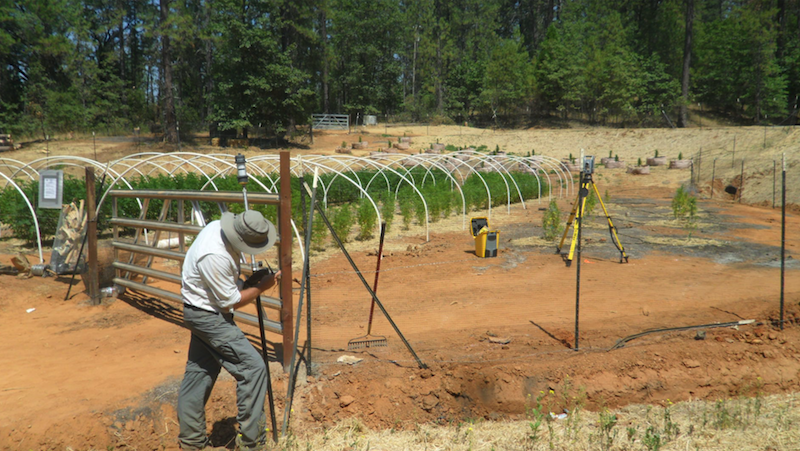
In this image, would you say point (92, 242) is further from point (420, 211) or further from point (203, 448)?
point (420, 211)

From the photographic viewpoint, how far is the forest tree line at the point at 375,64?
108ft

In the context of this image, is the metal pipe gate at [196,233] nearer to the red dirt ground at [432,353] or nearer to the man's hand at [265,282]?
the red dirt ground at [432,353]

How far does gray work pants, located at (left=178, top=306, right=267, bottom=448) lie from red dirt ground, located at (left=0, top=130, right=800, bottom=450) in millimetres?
512

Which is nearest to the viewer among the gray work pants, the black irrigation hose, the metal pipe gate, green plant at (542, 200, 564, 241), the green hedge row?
the gray work pants

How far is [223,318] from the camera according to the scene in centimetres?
374

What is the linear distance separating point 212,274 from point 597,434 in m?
3.33

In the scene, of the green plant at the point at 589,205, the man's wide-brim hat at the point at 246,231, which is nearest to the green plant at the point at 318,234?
the man's wide-brim hat at the point at 246,231

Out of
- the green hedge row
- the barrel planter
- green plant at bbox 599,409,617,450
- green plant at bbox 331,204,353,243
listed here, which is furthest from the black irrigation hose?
the barrel planter

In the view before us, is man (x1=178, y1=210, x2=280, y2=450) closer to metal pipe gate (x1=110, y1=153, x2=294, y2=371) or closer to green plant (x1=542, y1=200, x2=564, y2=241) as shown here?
metal pipe gate (x1=110, y1=153, x2=294, y2=371)

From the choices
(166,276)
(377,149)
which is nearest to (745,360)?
(166,276)

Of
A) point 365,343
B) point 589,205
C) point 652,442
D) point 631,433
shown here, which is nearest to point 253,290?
point 365,343

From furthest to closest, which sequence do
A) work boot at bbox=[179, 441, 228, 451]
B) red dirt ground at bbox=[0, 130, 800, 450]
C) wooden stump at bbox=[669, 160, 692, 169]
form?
wooden stump at bbox=[669, 160, 692, 169] < red dirt ground at bbox=[0, 130, 800, 450] < work boot at bbox=[179, 441, 228, 451]

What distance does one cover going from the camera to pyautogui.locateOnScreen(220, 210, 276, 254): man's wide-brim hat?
3568 mm

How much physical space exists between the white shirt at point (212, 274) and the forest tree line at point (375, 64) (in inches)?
1060
